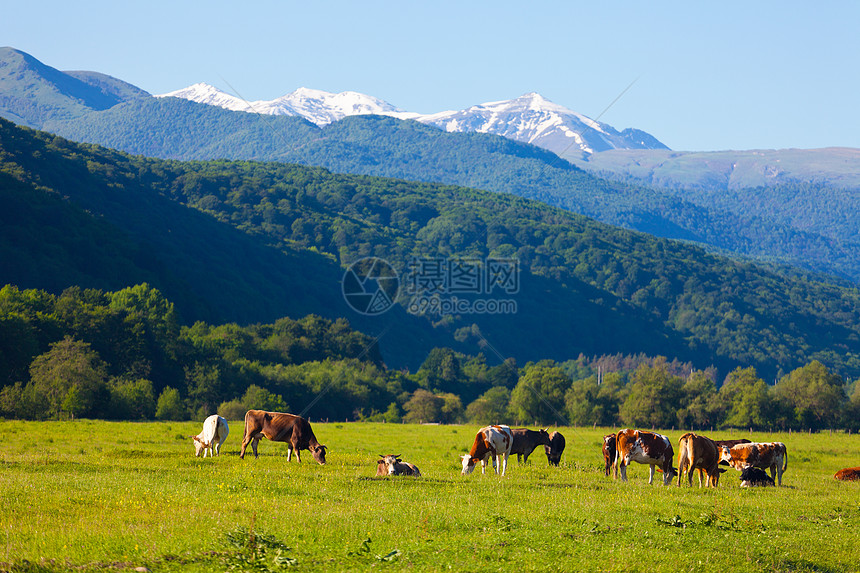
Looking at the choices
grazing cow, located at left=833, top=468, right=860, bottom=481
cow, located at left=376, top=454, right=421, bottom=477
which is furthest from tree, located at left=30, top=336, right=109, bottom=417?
grazing cow, located at left=833, top=468, right=860, bottom=481

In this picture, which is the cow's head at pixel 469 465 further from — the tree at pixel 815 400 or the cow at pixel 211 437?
the tree at pixel 815 400

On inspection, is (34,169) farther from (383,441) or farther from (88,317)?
(383,441)

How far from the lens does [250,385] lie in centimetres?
8844

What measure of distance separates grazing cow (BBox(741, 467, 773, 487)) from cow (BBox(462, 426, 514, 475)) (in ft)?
25.6

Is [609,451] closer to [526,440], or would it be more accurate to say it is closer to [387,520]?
[526,440]

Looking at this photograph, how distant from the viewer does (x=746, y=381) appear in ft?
290

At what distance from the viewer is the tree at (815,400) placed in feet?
280

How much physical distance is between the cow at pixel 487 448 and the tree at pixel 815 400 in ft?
217

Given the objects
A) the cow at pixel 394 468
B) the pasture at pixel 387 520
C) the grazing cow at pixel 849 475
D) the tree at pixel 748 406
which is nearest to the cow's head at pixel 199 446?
the pasture at pixel 387 520

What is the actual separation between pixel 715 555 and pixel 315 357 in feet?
329

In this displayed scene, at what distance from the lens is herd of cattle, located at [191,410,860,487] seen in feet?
87.4

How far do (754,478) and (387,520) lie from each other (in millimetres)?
16084

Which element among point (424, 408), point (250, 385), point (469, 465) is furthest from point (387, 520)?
point (424, 408)

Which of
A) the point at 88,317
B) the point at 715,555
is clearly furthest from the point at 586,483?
the point at 88,317
